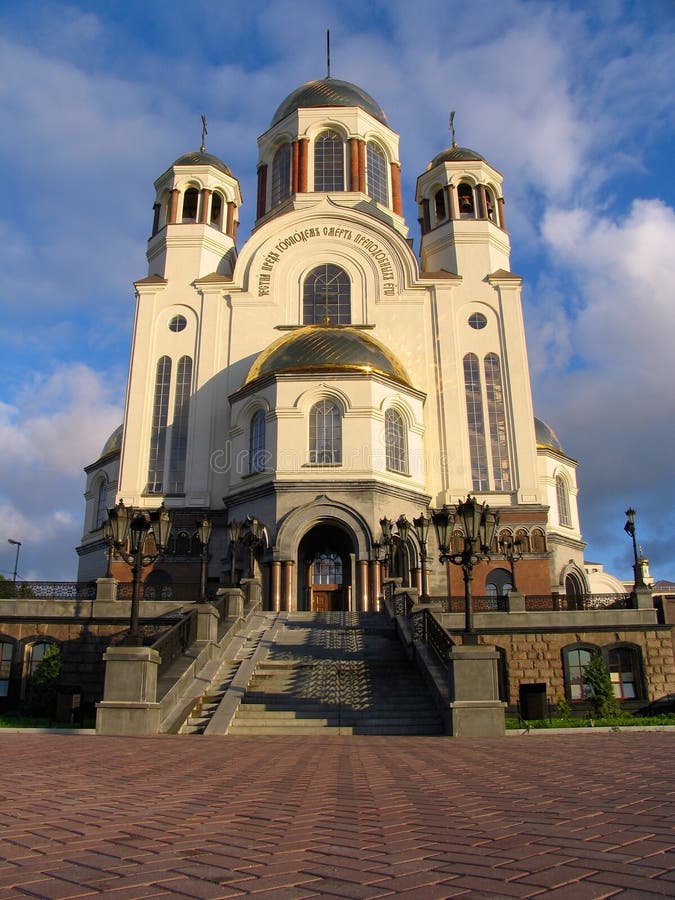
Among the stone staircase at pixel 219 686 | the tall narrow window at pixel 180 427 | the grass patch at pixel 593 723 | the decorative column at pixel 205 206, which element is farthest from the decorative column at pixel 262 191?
the grass patch at pixel 593 723

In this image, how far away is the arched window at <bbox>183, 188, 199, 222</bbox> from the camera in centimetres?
3572

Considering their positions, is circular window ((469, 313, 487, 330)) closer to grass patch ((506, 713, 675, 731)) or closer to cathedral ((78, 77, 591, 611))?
cathedral ((78, 77, 591, 611))

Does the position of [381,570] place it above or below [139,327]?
below

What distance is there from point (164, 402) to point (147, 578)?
756 cm

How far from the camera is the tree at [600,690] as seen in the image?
18.7 metres

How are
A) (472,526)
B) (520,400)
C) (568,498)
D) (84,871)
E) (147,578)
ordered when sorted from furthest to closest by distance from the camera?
(568,498), (520,400), (147,578), (472,526), (84,871)

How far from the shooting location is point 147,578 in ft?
92.3

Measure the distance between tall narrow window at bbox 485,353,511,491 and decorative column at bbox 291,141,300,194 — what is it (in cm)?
1305

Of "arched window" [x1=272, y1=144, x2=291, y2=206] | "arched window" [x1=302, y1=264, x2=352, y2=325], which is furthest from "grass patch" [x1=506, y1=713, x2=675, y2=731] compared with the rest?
"arched window" [x1=272, y1=144, x2=291, y2=206]

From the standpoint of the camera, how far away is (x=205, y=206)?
115ft

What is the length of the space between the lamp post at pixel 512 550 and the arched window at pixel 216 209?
2063 cm

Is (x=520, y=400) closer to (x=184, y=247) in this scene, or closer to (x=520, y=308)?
(x=520, y=308)

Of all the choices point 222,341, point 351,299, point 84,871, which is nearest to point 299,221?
point 351,299

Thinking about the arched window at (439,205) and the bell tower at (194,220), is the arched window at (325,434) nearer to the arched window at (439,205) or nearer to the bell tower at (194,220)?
the bell tower at (194,220)
